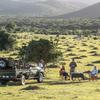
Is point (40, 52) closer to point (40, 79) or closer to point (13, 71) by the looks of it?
point (40, 79)

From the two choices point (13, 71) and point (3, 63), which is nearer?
point (13, 71)

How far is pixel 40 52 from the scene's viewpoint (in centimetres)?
4156

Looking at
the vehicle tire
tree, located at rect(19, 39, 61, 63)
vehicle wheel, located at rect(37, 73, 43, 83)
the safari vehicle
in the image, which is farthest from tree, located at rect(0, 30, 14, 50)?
the vehicle tire

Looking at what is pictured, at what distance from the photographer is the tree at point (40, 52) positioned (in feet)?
135

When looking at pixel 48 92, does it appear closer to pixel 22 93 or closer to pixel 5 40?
pixel 22 93

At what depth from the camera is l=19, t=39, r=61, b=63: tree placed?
1620 inches

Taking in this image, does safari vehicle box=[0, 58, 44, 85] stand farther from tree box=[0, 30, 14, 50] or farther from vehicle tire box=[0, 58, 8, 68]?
tree box=[0, 30, 14, 50]

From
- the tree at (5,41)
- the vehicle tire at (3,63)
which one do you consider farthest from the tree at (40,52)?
the tree at (5,41)

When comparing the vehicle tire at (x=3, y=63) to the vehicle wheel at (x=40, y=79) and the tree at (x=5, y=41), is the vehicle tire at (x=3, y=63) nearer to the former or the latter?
the vehicle wheel at (x=40, y=79)

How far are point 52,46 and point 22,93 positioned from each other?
1582 centimetres

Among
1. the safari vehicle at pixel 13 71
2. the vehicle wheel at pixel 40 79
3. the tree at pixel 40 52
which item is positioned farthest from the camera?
the tree at pixel 40 52

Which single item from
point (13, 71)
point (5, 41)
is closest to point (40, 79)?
point (13, 71)

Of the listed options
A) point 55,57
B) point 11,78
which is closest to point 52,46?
point 55,57

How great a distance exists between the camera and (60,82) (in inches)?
1305
